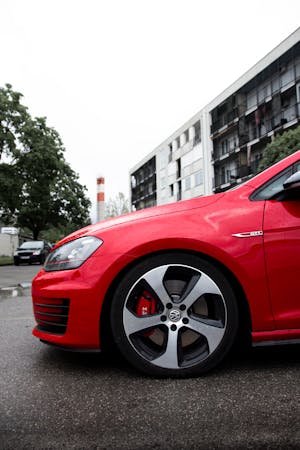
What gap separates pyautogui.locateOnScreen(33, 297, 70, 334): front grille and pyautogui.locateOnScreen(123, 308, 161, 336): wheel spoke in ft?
1.08

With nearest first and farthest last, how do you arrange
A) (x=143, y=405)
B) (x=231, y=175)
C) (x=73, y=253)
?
(x=143, y=405) < (x=73, y=253) < (x=231, y=175)

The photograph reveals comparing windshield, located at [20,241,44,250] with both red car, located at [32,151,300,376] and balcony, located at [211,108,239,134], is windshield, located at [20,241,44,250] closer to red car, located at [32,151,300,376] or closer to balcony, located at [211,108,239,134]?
red car, located at [32,151,300,376]

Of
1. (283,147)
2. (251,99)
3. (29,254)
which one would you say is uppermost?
(251,99)

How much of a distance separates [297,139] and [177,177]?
28327 mm

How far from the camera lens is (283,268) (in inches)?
82.0

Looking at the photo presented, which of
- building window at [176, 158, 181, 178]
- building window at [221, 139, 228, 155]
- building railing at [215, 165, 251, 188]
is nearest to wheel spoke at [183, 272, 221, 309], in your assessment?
building railing at [215, 165, 251, 188]

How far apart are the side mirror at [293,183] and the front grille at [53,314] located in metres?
Result: 1.33

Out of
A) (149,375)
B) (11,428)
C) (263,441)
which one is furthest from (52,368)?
(263,441)

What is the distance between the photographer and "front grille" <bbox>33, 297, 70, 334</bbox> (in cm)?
212

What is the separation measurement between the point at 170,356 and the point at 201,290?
1.22ft

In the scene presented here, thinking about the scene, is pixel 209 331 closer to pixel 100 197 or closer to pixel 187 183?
pixel 100 197

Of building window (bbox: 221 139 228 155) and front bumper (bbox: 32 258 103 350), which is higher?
building window (bbox: 221 139 228 155)

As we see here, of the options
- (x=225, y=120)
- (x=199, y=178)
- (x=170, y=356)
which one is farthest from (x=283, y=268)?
(x=199, y=178)

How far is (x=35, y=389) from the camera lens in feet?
6.44
